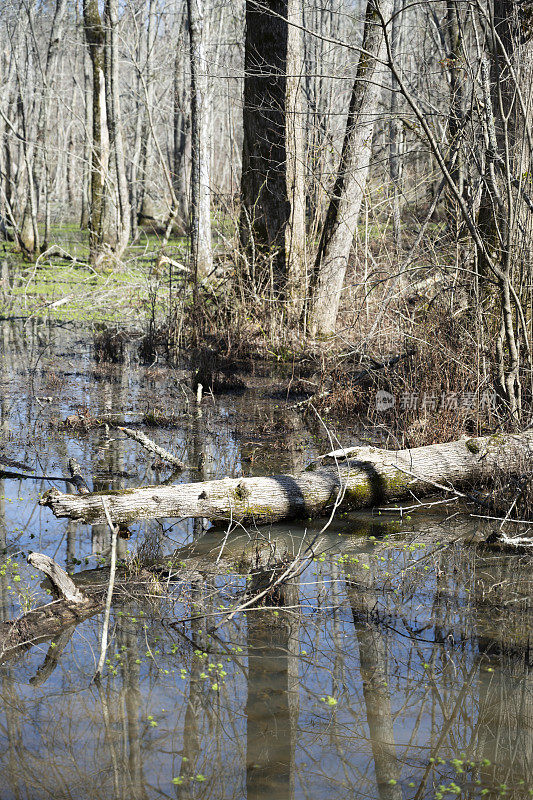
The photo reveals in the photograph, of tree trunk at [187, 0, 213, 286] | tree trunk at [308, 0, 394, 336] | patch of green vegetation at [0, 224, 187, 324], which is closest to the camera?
tree trunk at [308, 0, 394, 336]

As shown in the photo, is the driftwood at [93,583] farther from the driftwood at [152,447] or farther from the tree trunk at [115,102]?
the tree trunk at [115,102]

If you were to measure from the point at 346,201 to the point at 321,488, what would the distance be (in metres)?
5.46

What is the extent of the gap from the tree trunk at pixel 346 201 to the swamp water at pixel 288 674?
16.4ft

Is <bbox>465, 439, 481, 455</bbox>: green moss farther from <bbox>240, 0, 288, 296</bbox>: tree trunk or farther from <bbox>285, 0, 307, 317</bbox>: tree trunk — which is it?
<bbox>240, 0, 288, 296</bbox>: tree trunk

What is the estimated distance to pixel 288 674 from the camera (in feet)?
11.8

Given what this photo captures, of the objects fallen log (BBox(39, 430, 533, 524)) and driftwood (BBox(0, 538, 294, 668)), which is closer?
driftwood (BBox(0, 538, 294, 668))

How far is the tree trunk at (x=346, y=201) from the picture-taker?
943 cm

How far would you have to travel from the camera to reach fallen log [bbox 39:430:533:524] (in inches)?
188

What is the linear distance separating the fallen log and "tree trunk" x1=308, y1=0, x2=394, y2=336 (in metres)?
3.95

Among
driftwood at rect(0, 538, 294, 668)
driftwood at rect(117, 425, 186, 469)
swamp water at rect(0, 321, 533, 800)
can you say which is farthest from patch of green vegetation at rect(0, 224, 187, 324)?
driftwood at rect(0, 538, 294, 668)

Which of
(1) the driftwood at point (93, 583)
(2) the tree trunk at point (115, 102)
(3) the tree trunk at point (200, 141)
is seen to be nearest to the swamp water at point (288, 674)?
(1) the driftwood at point (93, 583)

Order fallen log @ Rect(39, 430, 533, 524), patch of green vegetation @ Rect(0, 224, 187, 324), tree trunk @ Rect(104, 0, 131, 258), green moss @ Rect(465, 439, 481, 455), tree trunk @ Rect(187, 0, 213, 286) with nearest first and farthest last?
fallen log @ Rect(39, 430, 533, 524) → green moss @ Rect(465, 439, 481, 455) → patch of green vegetation @ Rect(0, 224, 187, 324) → tree trunk @ Rect(187, 0, 213, 286) → tree trunk @ Rect(104, 0, 131, 258)

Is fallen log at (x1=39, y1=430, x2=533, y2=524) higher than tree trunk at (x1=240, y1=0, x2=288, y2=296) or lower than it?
lower

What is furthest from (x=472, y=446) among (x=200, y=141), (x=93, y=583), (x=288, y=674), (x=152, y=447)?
(x=200, y=141)
